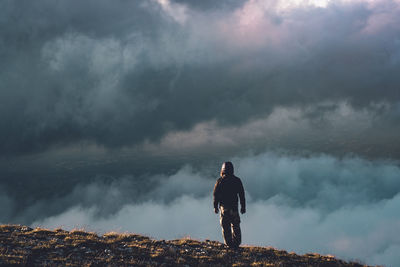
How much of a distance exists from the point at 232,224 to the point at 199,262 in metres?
3.45

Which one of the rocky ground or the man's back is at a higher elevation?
the man's back

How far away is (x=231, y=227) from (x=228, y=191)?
1930mm

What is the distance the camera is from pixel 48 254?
1095cm

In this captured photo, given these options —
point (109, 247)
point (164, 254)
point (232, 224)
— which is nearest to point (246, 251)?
point (232, 224)

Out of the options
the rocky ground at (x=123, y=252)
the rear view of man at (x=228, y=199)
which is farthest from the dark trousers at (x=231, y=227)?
the rocky ground at (x=123, y=252)

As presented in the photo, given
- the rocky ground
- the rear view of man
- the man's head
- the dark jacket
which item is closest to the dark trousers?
the rear view of man

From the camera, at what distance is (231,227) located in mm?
14008

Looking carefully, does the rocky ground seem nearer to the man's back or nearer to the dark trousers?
the dark trousers

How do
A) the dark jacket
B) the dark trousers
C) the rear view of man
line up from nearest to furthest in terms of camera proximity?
the dark trousers → the rear view of man → the dark jacket

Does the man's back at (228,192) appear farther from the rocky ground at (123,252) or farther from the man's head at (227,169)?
the rocky ground at (123,252)

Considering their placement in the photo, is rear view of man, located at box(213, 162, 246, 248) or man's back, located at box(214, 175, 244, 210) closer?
rear view of man, located at box(213, 162, 246, 248)

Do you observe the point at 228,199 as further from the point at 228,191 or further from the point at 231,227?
the point at 231,227

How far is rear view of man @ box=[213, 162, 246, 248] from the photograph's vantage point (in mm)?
13812

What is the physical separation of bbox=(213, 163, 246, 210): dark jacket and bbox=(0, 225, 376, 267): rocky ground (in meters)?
2.20
